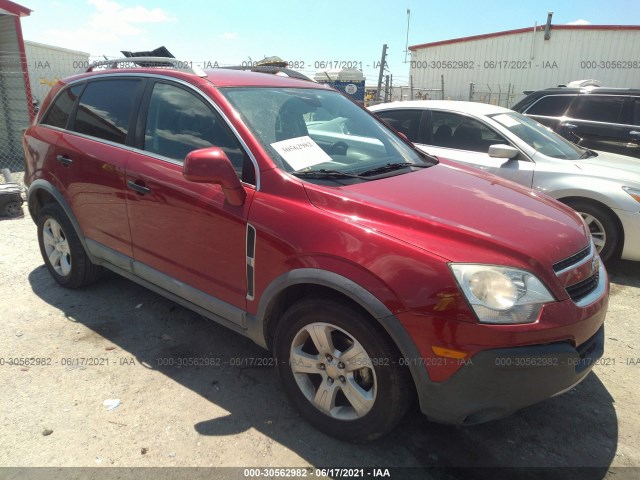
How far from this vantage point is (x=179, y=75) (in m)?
2.98

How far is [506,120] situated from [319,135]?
126 inches

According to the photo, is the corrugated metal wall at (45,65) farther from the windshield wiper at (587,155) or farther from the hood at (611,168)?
the hood at (611,168)

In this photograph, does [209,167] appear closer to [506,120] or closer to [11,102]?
[506,120]

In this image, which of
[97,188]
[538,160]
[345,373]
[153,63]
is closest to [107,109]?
[153,63]

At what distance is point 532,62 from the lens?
22922 millimetres

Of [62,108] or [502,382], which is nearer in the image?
[502,382]

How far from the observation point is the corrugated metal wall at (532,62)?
69.5 ft

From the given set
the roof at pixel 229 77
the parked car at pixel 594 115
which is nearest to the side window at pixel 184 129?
the roof at pixel 229 77

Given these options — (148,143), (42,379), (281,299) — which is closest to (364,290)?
(281,299)

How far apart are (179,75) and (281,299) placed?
164 centimetres

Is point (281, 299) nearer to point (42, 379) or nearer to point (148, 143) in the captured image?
point (148, 143)

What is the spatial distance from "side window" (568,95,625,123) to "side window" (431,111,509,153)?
300cm

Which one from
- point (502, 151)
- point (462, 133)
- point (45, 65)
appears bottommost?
point (502, 151)

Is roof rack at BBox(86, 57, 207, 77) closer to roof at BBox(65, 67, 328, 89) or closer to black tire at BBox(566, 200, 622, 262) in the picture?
roof at BBox(65, 67, 328, 89)
